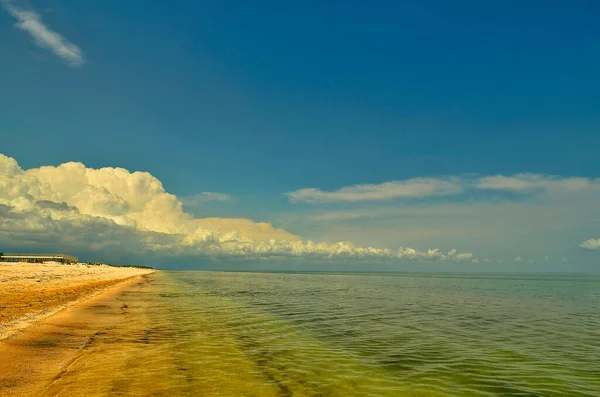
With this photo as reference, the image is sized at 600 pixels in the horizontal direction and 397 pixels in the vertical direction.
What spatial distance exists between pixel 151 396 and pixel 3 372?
6.09m

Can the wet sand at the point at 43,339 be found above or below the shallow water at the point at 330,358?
above

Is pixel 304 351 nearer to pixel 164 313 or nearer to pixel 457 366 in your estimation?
pixel 457 366

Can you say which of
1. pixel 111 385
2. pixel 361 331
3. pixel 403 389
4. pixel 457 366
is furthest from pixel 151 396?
pixel 361 331

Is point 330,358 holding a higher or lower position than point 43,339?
lower

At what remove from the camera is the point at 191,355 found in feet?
60.1

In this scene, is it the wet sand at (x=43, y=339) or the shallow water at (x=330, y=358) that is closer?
the wet sand at (x=43, y=339)

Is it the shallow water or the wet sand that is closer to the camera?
the wet sand

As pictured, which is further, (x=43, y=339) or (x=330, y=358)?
(x=43, y=339)

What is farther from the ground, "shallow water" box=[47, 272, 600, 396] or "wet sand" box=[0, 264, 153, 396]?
"wet sand" box=[0, 264, 153, 396]

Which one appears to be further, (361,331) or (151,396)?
(361,331)

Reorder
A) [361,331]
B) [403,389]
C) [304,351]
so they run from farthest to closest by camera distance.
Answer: [361,331] → [304,351] → [403,389]

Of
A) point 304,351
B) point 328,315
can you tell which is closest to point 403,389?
point 304,351

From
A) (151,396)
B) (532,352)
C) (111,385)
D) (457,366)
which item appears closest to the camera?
(151,396)

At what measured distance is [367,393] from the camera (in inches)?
541
